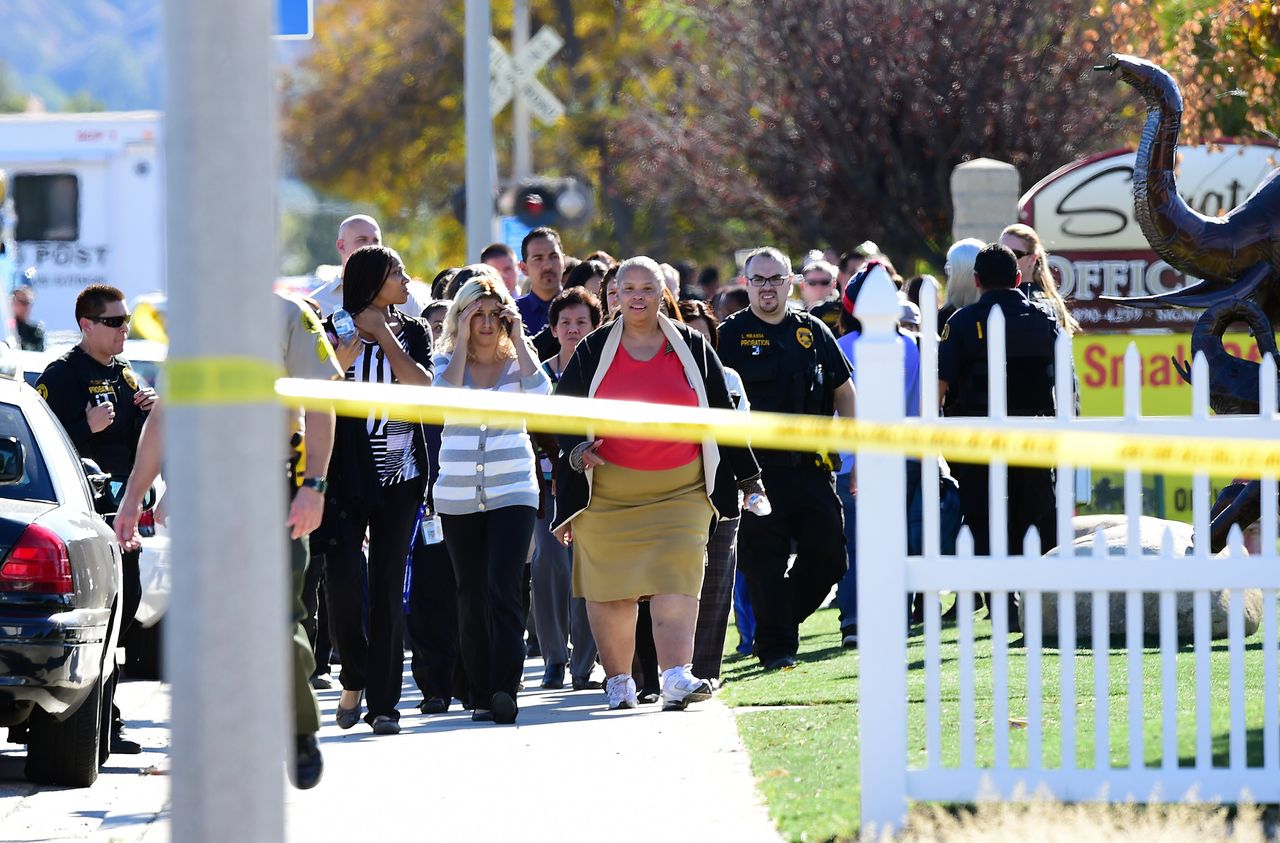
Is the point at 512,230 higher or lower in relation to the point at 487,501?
higher

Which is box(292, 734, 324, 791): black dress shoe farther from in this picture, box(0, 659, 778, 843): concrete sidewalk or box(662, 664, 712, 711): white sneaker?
box(662, 664, 712, 711): white sneaker

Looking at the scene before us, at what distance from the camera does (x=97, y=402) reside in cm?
992

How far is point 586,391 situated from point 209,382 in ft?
18.6

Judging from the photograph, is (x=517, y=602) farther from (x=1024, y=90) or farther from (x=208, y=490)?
(x=1024, y=90)

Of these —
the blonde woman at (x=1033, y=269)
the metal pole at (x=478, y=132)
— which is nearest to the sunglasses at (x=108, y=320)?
the blonde woman at (x=1033, y=269)

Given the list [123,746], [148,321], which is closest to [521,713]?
[123,746]

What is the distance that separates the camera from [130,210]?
2630 centimetres

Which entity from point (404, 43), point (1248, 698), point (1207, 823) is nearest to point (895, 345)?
point (1207, 823)

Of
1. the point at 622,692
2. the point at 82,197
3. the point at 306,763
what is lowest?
the point at 622,692

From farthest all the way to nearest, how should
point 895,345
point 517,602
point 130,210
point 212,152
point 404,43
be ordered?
1. point 404,43
2. point 130,210
3. point 517,602
4. point 895,345
5. point 212,152

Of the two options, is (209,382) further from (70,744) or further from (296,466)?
(70,744)

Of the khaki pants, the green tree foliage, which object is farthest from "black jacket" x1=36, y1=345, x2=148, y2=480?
the green tree foliage

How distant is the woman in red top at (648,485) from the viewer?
373 inches

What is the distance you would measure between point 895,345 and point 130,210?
21324 millimetres
